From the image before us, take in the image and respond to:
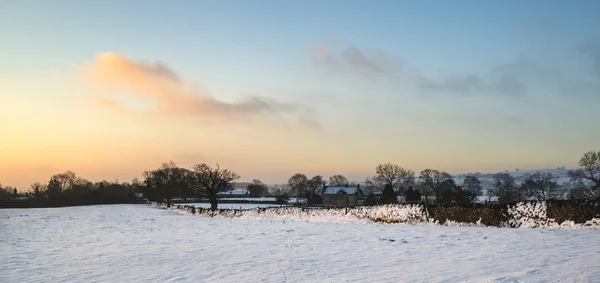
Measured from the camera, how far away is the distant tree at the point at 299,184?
145m

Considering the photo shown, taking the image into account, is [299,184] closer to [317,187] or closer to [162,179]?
[317,187]

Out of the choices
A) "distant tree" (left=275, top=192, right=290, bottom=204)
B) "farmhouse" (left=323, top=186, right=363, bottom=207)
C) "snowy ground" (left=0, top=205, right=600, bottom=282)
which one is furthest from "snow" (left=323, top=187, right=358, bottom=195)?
"snowy ground" (left=0, top=205, right=600, bottom=282)

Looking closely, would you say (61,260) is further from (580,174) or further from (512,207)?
(580,174)

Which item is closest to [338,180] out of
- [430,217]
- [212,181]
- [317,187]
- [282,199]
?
[317,187]

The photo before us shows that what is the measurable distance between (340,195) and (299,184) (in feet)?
154

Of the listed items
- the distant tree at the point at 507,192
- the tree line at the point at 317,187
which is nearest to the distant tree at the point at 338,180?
the tree line at the point at 317,187

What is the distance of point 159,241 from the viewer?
18.7 metres

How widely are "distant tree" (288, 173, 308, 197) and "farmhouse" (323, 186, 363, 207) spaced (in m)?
36.8

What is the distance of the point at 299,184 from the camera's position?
147250mm

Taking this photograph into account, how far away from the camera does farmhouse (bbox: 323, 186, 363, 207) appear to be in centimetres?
10100

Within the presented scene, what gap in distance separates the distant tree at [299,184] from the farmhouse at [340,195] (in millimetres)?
36847

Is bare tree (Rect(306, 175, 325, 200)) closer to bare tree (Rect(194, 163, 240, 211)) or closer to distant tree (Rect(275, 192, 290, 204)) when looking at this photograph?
distant tree (Rect(275, 192, 290, 204))

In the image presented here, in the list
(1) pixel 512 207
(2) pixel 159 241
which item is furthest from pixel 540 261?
(2) pixel 159 241

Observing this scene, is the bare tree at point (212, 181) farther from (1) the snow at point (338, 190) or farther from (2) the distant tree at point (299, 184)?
(2) the distant tree at point (299, 184)
